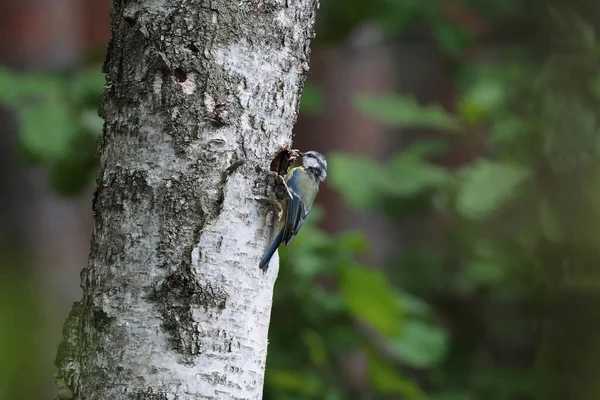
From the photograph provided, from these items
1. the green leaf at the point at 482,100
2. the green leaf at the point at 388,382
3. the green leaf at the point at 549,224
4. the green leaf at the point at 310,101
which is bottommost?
the green leaf at the point at 388,382

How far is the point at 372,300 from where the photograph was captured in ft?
11.7

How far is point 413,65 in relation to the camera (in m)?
7.83

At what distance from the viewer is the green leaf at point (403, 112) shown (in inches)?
166

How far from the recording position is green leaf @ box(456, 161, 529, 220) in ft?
12.6

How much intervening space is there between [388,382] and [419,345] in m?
0.24

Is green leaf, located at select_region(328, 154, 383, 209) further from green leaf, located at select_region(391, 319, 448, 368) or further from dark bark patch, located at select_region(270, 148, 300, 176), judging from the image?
Answer: dark bark patch, located at select_region(270, 148, 300, 176)

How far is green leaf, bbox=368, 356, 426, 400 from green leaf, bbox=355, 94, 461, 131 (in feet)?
4.08

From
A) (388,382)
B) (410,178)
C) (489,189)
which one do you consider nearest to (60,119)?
(410,178)

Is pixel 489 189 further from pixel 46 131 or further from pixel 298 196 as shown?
pixel 46 131

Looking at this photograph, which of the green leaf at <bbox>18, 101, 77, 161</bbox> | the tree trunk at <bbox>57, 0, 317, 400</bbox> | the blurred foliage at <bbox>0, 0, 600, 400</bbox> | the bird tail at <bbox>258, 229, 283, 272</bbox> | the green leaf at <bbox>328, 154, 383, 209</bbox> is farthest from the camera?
Answer: the green leaf at <bbox>328, 154, 383, 209</bbox>

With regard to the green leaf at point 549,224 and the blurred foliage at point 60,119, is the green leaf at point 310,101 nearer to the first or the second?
the blurred foliage at point 60,119

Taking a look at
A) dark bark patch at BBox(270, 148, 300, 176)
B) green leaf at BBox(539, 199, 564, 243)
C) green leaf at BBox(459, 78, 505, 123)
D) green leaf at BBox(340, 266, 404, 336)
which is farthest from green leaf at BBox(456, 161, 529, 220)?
dark bark patch at BBox(270, 148, 300, 176)

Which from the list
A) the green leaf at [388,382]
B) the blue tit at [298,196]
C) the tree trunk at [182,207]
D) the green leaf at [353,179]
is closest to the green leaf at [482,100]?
the green leaf at [353,179]

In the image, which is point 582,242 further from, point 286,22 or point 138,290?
point 138,290
